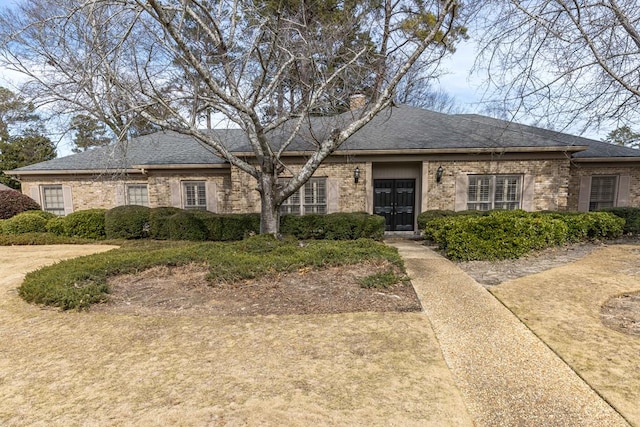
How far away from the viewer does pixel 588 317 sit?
3725mm

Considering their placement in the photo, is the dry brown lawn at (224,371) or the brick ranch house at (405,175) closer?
the dry brown lawn at (224,371)

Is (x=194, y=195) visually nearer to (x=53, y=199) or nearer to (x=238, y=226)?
(x=238, y=226)

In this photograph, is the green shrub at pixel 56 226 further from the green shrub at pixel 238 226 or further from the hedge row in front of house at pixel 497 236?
the hedge row in front of house at pixel 497 236

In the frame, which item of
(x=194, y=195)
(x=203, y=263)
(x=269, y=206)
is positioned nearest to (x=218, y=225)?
(x=269, y=206)

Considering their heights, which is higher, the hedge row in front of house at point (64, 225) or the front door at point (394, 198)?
the front door at point (394, 198)

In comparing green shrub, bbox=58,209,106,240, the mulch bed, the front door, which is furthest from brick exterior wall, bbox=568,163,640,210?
green shrub, bbox=58,209,106,240

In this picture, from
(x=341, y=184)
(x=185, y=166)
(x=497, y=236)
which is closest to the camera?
(x=497, y=236)

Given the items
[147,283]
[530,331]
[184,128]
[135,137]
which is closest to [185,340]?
[147,283]

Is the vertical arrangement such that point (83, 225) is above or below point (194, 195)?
below

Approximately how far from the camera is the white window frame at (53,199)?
1340 cm

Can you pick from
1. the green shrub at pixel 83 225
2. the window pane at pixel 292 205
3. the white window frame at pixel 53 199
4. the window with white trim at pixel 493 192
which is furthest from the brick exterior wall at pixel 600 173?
the white window frame at pixel 53 199

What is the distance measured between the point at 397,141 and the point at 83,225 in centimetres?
1104

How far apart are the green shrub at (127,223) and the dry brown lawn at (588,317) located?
33.2 feet

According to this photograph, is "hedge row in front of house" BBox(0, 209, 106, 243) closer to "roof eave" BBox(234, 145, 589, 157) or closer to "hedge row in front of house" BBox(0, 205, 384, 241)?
"hedge row in front of house" BBox(0, 205, 384, 241)
